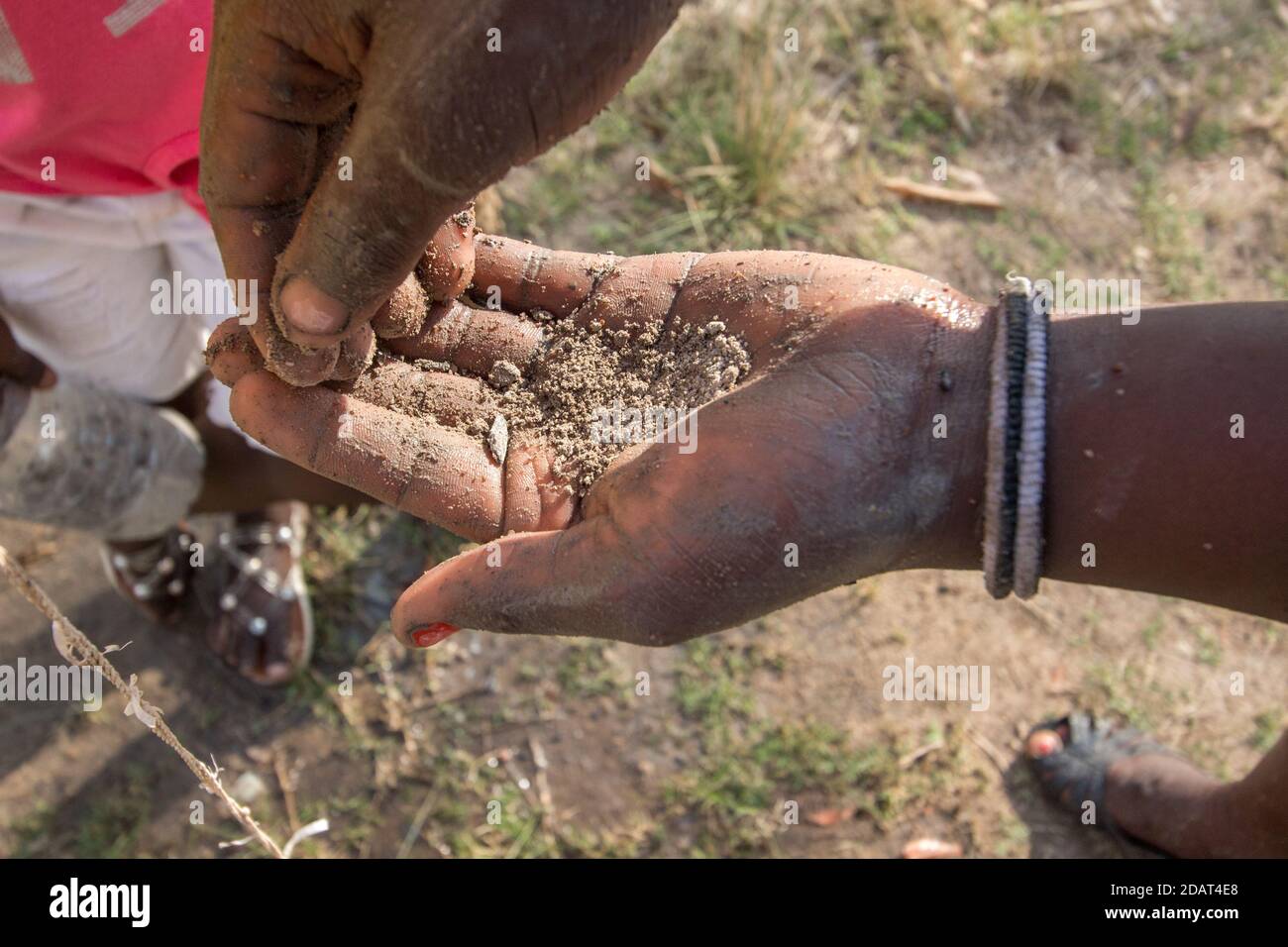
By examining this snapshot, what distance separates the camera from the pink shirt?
6.29 ft

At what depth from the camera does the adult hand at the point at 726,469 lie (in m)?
1.77

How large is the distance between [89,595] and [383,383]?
1982 millimetres

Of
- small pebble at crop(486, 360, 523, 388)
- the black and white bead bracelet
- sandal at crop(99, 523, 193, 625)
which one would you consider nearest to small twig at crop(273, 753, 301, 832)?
sandal at crop(99, 523, 193, 625)

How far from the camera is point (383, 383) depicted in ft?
7.14

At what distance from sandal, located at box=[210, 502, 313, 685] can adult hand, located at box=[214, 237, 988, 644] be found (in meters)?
1.35

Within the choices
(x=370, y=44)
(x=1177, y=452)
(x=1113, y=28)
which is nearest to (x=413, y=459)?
(x=370, y=44)

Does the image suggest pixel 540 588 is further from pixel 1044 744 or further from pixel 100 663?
pixel 1044 744

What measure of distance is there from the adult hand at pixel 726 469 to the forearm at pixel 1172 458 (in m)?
0.14

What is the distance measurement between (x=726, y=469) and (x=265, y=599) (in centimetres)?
211

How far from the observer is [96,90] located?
2018mm

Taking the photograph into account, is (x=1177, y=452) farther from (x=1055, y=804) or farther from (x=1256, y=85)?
(x=1256, y=85)

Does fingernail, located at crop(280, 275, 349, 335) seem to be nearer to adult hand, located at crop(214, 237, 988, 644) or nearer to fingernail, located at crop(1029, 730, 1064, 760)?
adult hand, located at crop(214, 237, 988, 644)

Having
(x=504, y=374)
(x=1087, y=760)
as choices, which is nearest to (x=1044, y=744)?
(x=1087, y=760)

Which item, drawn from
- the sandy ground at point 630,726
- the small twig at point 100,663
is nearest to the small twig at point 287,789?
the sandy ground at point 630,726
